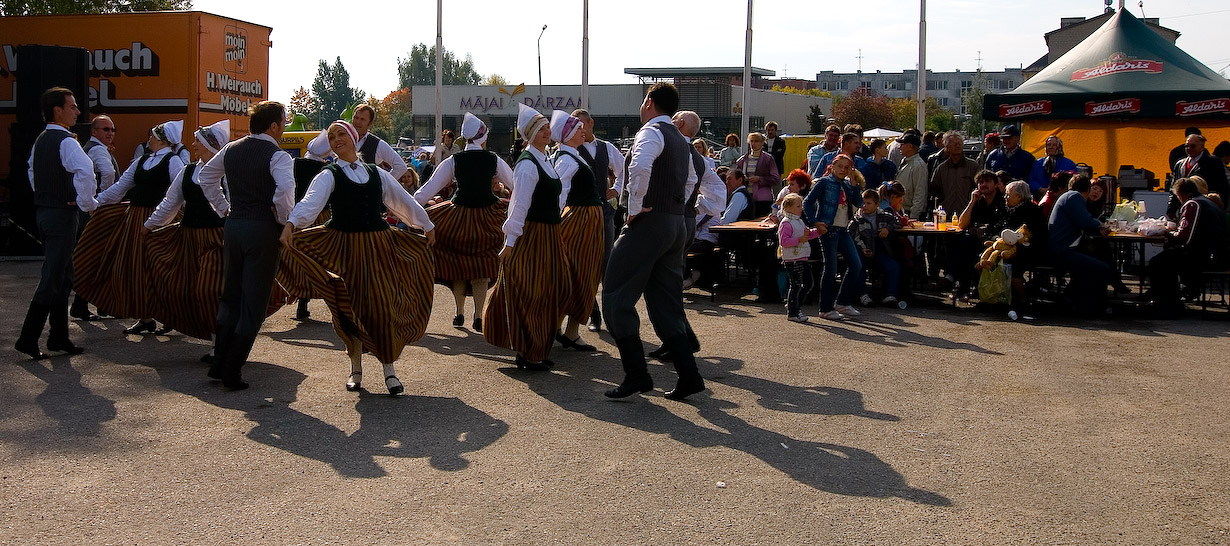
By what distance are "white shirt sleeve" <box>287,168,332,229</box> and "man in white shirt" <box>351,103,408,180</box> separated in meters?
3.10

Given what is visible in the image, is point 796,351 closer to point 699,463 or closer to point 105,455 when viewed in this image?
point 699,463

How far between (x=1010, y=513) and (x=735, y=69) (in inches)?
2649

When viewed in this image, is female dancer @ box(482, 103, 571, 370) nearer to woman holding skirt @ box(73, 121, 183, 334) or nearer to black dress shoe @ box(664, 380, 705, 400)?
black dress shoe @ box(664, 380, 705, 400)

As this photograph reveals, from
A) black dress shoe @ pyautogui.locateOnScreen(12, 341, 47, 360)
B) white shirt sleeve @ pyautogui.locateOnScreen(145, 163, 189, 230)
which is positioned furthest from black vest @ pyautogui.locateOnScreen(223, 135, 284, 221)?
black dress shoe @ pyautogui.locateOnScreen(12, 341, 47, 360)

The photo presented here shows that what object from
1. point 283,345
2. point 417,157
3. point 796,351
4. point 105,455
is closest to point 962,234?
point 796,351

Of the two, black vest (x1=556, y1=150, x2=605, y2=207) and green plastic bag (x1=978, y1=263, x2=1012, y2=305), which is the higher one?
black vest (x1=556, y1=150, x2=605, y2=207)

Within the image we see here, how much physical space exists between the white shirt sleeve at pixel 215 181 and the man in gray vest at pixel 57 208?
1.12m

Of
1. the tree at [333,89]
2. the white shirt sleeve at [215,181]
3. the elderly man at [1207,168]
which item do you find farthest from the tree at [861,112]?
the tree at [333,89]

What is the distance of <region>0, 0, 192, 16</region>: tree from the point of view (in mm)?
25358

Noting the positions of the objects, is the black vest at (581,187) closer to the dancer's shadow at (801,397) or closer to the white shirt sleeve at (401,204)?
the white shirt sleeve at (401,204)

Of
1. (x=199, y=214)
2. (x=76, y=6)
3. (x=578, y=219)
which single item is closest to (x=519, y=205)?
(x=578, y=219)

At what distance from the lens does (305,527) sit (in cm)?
447

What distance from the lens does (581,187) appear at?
26.8 feet

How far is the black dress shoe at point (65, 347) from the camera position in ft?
27.2
